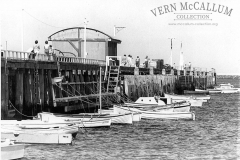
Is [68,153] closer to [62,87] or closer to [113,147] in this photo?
[113,147]

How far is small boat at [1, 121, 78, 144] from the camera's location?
27234 mm

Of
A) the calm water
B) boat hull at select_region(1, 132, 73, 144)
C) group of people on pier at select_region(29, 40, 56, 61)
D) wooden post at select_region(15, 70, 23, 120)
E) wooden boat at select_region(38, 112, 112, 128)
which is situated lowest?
the calm water

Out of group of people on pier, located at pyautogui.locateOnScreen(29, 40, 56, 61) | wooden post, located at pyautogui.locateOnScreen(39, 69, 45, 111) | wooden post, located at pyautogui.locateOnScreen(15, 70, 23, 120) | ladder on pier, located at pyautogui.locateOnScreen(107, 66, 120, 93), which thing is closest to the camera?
wooden post, located at pyautogui.locateOnScreen(15, 70, 23, 120)

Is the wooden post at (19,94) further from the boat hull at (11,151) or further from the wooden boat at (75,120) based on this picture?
the boat hull at (11,151)

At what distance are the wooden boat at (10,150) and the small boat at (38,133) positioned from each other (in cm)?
393

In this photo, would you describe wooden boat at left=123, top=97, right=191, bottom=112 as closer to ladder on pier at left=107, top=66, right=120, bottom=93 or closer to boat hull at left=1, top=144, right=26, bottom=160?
ladder on pier at left=107, top=66, right=120, bottom=93

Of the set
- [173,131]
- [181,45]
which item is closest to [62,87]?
[173,131]

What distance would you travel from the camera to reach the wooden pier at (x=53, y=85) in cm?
3175

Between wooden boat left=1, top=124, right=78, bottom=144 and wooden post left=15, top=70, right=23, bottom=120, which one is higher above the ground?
wooden post left=15, top=70, right=23, bottom=120

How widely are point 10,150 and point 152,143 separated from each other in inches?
412

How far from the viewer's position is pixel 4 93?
98.9ft

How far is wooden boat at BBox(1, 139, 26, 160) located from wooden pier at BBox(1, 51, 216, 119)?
691 centimetres

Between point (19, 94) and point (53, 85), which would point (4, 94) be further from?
point (53, 85)

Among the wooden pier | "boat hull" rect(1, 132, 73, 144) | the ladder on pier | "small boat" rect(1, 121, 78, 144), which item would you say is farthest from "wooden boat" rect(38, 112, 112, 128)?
the ladder on pier
